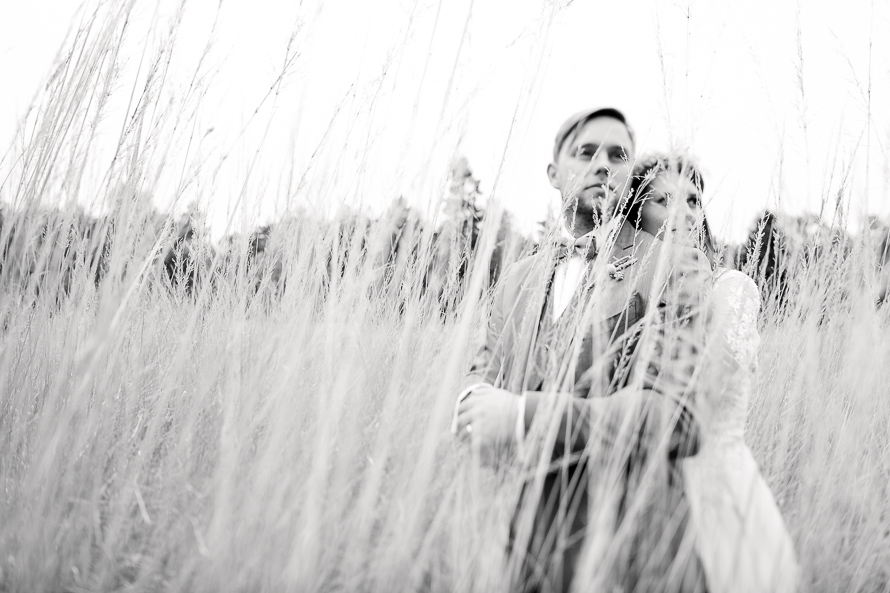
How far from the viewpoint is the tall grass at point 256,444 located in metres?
0.71

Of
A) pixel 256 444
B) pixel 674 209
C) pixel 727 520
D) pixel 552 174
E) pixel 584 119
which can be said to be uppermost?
pixel 584 119

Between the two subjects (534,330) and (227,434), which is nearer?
(227,434)

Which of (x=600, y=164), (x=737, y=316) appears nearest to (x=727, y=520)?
(x=737, y=316)

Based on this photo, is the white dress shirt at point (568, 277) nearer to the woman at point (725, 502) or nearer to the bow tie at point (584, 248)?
the bow tie at point (584, 248)

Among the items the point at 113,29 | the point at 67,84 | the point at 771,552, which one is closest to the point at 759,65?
the point at 771,552

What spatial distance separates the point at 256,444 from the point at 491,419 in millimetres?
503

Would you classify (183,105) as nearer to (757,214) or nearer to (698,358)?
(698,358)

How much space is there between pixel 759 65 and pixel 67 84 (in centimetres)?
167

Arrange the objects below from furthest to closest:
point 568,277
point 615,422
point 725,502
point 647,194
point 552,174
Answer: point 552,174 < point 568,277 < point 647,194 < point 615,422 < point 725,502

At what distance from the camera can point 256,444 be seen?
1.02 meters

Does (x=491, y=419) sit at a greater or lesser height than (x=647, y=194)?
lesser

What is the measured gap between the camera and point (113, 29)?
1136 mm

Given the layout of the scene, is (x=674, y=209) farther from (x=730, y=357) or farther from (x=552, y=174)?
(x=552, y=174)

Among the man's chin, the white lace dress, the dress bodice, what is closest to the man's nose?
the man's chin
